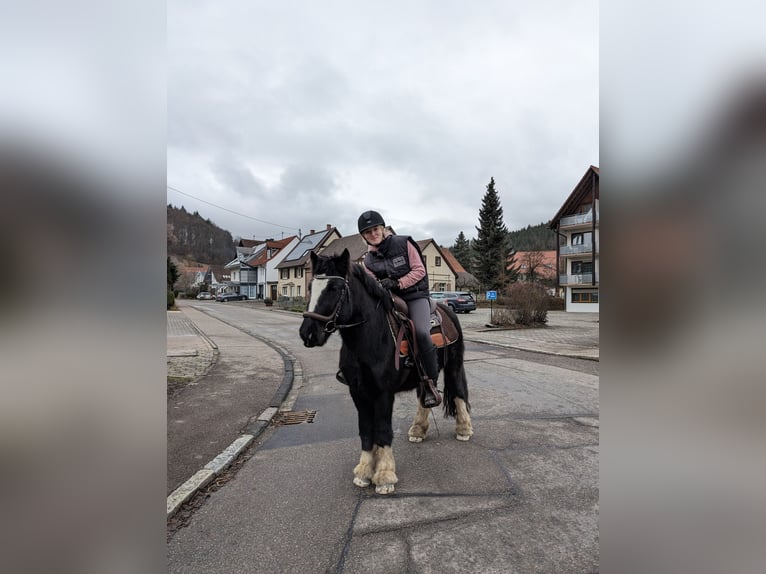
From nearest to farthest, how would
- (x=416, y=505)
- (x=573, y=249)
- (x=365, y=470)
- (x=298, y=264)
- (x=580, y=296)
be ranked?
(x=416, y=505)
(x=365, y=470)
(x=573, y=249)
(x=580, y=296)
(x=298, y=264)

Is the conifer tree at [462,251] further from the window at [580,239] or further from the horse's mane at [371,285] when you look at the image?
the horse's mane at [371,285]

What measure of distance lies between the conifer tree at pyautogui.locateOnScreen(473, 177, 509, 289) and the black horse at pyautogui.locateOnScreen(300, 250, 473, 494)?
3974 cm

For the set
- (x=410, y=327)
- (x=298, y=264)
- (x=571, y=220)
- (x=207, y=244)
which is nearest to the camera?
(x=410, y=327)

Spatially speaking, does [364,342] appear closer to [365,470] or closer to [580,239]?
[365,470]

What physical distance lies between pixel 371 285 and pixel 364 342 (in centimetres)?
47

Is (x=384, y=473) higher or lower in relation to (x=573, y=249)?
lower

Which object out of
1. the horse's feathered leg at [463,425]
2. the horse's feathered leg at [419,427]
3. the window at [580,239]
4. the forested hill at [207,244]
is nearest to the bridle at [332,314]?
the horse's feathered leg at [419,427]

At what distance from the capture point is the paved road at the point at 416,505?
2266mm

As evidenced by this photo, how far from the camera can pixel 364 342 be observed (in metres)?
2.99

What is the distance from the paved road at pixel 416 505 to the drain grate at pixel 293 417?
0.45 feet

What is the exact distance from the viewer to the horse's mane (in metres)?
3.00

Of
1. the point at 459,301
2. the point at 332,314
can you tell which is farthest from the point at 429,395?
the point at 459,301

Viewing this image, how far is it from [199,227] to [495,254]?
193 ft
